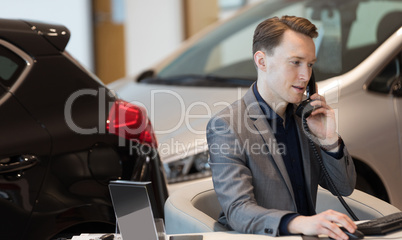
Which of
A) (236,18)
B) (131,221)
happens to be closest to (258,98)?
(131,221)

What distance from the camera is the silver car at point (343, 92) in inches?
113

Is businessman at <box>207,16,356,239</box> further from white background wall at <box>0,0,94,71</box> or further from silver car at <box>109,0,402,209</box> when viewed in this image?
white background wall at <box>0,0,94,71</box>

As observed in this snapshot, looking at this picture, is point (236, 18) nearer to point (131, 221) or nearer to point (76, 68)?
point (76, 68)

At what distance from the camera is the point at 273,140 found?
6.58 feet

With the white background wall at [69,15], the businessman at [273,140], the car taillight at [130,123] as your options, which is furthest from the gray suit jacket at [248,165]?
the white background wall at [69,15]

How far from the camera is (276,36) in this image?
6.38 feet

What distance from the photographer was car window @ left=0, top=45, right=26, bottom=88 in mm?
2326

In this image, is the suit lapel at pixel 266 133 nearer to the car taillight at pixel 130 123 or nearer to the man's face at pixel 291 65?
the man's face at pixel 291 65

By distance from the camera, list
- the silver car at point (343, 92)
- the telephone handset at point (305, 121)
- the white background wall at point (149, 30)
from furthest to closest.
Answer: the white background wall at point (149, 30), the silver car at point (343, 92), the telephone handset at point (305, 121)

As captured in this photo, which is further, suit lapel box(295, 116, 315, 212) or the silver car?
the silver car

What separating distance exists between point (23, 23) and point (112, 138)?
1.76 ft

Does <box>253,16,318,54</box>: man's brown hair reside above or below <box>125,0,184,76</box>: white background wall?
above

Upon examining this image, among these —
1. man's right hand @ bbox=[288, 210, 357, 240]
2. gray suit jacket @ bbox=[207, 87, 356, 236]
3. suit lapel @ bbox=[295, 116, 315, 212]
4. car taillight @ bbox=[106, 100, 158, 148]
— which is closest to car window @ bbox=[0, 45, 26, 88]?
car taillight @ bbox=[106, 100, 158, 148]

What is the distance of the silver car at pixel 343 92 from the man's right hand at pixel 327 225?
825 mm
